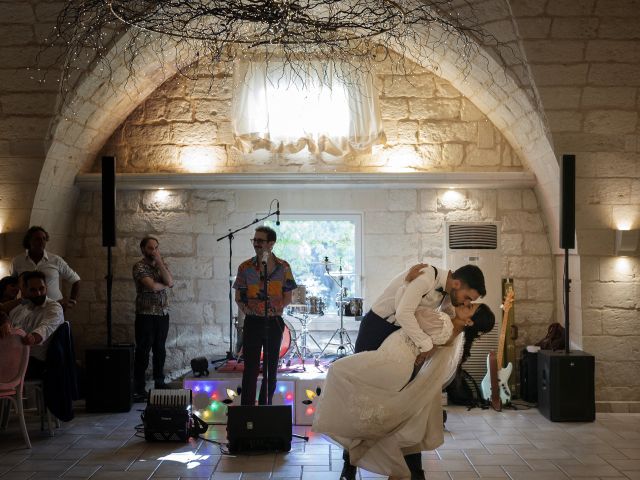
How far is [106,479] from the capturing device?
5.00 m

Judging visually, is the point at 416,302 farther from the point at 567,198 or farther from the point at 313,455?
the point at 567,198

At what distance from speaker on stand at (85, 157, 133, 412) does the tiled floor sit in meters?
0.35

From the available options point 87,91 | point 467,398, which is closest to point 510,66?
point 467,398

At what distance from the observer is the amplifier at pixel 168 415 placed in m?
5.90

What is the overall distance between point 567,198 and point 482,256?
1069 mm

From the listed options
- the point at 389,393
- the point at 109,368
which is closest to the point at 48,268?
the point at 109,368

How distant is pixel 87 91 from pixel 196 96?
4.84 feet

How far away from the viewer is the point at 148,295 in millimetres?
7559

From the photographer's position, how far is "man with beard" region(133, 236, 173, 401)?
24.8 ft

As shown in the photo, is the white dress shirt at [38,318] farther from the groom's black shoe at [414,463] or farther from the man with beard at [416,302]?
the groom's black shoe at [414,463]

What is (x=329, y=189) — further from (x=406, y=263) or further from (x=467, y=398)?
(x=467, y=398)

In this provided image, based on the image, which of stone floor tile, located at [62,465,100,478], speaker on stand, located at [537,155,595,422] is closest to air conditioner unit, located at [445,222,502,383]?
speaker on stand, located at [537,155,595,422]

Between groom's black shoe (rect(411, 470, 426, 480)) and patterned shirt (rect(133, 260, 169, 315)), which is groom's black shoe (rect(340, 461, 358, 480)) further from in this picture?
patterned shirt (rect(133, 260, 169, 315))

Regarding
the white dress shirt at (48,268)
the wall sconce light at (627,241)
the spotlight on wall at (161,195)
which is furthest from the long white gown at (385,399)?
the spotlight on wall at (161,195)
